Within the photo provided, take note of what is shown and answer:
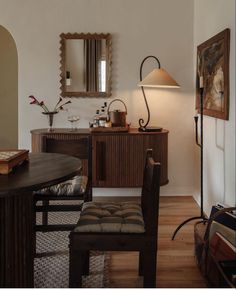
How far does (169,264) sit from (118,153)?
1.53m

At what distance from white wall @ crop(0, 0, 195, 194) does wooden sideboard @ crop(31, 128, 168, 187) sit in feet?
1.50

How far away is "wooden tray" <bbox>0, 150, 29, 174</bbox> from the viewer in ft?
6.19

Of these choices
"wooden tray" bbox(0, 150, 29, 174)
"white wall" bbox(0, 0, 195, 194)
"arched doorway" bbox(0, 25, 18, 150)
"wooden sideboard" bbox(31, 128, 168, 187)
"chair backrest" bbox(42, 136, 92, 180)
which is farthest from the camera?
"arched doorway" bbox(0, 25, 18, 150)

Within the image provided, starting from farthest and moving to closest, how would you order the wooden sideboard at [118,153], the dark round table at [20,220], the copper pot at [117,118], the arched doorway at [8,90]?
the arched doorway at [8,90], the copper pot at [117,118], the wooden sideboard at [118,153], the dark round table at [20,220]

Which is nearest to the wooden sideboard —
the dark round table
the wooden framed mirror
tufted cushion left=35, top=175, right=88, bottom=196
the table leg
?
the wooden framed mirror

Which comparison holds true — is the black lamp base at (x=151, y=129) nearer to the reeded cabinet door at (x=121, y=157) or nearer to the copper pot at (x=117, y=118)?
the reeded cabinet door at (x=121, y=157)

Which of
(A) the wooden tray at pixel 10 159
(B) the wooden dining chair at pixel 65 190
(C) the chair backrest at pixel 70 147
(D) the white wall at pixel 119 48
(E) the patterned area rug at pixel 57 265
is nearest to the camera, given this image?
(A) the wooden tray at pixel 10 159

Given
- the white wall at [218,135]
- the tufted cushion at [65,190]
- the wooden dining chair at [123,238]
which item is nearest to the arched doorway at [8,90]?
the white wall at [218,135]

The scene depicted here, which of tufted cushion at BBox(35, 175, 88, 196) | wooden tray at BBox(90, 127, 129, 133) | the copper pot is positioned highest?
the copper pot

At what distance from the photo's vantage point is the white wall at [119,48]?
4133 mm

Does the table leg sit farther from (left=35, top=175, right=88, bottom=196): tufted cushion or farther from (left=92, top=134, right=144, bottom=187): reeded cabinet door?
(left=92, top=134, right=144, bottom=187): reeded cabinet door

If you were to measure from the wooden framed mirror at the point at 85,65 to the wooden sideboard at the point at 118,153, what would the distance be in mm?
599

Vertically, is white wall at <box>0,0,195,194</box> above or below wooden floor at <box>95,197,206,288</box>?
above

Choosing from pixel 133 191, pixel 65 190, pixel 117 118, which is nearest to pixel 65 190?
pixel 65 190
